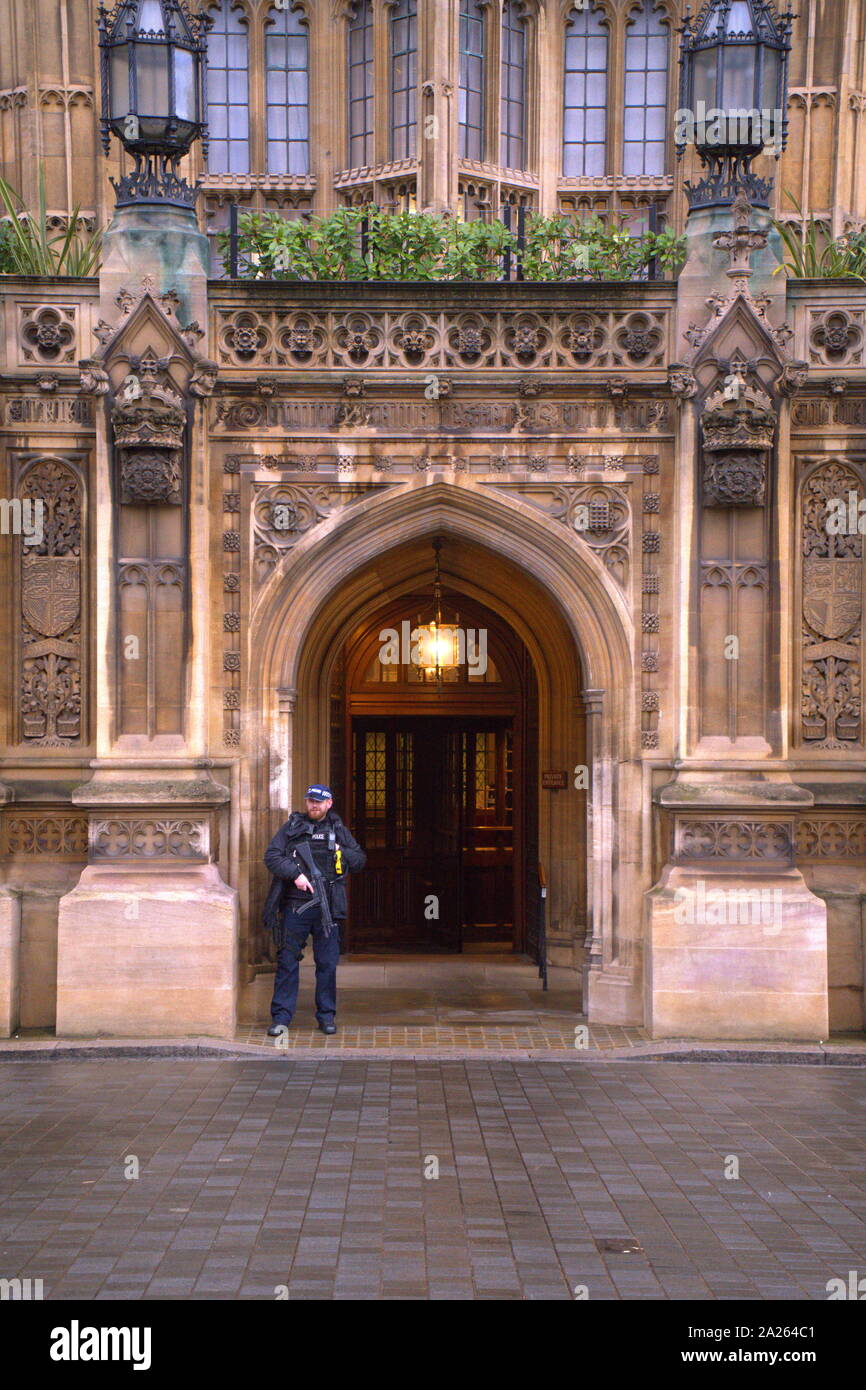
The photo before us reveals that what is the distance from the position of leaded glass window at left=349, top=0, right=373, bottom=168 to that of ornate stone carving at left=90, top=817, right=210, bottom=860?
11.3m

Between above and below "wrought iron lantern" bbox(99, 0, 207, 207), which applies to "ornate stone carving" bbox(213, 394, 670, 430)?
below

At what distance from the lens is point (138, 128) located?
11539 mm

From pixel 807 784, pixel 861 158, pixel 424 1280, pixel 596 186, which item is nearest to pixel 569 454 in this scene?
pixel 807 784

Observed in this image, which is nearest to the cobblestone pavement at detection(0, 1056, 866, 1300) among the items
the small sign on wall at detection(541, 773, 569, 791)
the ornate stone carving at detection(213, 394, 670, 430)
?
the small sign on wall at detection(541, 773, 569, 791)

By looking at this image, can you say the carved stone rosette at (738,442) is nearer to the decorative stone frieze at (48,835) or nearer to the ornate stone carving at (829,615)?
the ornate stone carving at (829,615)

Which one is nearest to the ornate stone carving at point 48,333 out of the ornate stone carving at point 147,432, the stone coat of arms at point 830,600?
the ornate stone carving at point 147,432

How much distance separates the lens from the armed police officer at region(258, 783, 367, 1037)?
11227 mm

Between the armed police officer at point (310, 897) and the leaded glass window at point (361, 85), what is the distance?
11154mm

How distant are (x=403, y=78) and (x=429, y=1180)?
15422 millimetres

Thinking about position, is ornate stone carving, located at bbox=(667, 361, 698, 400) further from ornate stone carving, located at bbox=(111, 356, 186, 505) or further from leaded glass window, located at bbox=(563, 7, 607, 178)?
leaded glass window, located at bbox=(563, 7, 607, 178)

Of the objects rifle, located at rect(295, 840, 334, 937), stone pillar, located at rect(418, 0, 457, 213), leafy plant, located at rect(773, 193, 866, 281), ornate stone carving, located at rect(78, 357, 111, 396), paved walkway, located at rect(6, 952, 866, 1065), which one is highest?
stone pillar, located at rect(418, 0, 457, 213)

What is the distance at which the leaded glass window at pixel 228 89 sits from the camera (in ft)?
64.5

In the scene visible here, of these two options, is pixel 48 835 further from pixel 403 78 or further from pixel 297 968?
pixel 403 78

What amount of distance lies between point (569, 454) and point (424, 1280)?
7.01 m
